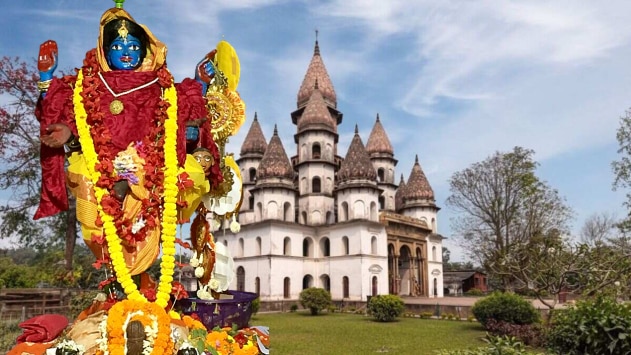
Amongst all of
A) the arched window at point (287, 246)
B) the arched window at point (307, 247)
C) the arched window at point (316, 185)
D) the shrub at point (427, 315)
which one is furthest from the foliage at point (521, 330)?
the arched window at point (316, 185)

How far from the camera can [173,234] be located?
176 inches

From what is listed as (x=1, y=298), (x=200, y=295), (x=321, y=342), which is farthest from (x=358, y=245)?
(x=200, y=295)

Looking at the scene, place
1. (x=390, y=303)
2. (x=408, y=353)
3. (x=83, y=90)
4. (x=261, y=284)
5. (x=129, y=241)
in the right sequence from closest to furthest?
(x=129, y=241)
(x=83, y=90)
(x=408, y=353)
(x=390, y=303)
(x=261, y=284)

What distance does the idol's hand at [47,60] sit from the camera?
4742mm

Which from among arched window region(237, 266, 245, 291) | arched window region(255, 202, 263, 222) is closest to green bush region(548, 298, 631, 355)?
arched window region(255, 202, 263, 222)

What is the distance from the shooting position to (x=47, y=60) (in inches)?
187

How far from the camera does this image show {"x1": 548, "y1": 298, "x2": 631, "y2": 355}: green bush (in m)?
7.67

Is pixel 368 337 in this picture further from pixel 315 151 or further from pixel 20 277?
pixel 20 277

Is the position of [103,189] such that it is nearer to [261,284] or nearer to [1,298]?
[1,298]

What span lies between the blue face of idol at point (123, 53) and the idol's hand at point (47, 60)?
54 centimetres

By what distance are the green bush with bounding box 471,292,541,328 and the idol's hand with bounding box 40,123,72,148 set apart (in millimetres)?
16643

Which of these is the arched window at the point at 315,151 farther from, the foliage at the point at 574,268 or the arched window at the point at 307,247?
the foliage at the point at 574,268

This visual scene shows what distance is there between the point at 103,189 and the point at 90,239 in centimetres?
49

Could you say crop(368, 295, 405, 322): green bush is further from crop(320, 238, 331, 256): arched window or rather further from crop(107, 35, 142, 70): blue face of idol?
crop(107, 35, 142, 70): blue face of idol
